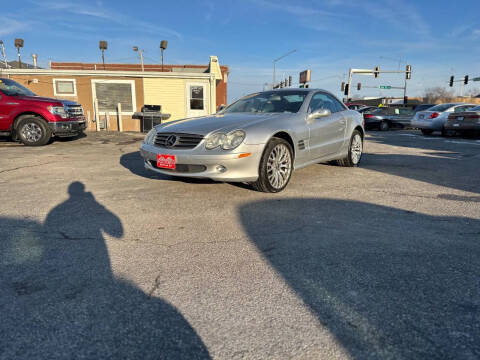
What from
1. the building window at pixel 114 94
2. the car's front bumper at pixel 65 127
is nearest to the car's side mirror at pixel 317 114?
the car's front bumper at pixel 65 127

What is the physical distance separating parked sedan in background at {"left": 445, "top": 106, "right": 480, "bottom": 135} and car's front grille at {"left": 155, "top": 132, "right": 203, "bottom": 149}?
12.3 m

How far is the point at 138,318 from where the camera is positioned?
181cm

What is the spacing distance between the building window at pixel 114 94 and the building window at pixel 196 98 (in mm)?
2997

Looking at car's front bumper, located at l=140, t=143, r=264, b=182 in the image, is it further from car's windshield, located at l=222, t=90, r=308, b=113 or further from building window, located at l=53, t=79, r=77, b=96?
building window, located at l=53, t=79, r=77, b=96

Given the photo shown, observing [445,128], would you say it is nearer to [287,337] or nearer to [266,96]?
[266,96]

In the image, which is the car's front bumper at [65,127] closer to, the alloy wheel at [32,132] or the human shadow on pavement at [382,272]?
the alloy wheel at [32,132]

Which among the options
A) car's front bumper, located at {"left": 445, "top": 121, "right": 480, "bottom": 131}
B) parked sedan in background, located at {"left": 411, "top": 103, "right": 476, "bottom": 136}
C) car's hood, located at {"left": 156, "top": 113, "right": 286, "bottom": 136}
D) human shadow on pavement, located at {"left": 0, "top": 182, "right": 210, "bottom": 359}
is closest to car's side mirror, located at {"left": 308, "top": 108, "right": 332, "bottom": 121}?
car's hood, located at {"left": 156, "top": 113, "right": 286, "bottom": 136}

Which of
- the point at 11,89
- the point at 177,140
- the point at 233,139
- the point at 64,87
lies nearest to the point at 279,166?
the point at 233,139

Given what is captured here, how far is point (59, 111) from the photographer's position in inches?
380

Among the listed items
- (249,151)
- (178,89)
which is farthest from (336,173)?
(178,89)

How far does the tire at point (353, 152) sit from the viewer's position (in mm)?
6316

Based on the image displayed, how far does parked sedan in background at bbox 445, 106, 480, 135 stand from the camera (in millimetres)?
12352

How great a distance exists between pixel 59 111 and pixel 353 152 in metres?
8.16

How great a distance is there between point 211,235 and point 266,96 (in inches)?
136
